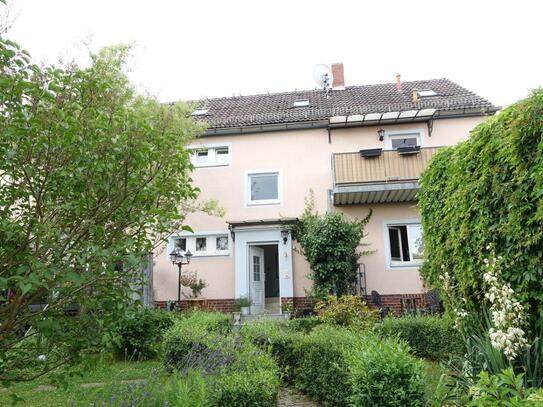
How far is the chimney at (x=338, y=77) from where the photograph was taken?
1901cm

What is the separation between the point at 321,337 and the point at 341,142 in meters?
10.3

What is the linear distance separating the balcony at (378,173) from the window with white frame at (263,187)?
2.35 metres

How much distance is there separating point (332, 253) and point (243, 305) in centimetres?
332

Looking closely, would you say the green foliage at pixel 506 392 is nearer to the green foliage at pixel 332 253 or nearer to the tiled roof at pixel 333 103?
the green foliage at pixel 332 253

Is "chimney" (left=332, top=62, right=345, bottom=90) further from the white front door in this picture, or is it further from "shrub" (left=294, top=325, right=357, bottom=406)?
"shrub" (left=294, top=325, right=357, bottom=406)

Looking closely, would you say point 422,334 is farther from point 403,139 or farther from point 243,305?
point 403,139

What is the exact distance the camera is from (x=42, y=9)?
14.8 feet

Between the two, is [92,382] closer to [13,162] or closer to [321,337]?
[321,337]

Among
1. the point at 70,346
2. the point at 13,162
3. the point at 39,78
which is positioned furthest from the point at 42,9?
the point at 70,346

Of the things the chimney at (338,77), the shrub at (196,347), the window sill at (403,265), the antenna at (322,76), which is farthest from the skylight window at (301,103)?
the shrub at (196,347)

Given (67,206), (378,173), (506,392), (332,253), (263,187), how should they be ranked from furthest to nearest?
1. (263,187)
2. (378,173)
3. (332,253)
4. (506,392)
5. (67,206)

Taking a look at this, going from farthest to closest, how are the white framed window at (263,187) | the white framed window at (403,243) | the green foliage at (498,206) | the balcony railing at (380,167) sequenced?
1. the white framed window at (263,187)
2. the white framed window at (403,243)
3. the balcony railing at (380,167)
4. the green foliage at (498,206)

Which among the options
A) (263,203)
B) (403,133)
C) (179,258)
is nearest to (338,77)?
(403,133)

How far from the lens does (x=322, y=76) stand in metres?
18.8
